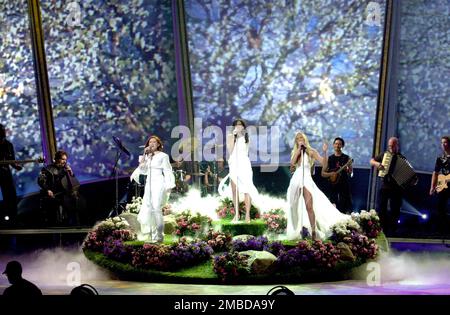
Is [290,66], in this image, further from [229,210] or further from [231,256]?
[231,256]

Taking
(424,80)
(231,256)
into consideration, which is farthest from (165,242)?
(424,80)

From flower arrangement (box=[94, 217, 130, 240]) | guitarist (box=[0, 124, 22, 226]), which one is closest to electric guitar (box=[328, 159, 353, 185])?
flower arrangement (box=[94, 217, 130, 240])

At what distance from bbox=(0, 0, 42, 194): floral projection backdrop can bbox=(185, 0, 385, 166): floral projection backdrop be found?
107 inches

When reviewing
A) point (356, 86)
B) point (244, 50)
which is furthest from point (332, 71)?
point (244, 50)

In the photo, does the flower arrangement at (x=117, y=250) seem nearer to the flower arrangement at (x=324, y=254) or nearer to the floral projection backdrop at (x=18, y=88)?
the flower arrangement at (x=324, y=254)

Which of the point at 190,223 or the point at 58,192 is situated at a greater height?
the point at 58,192

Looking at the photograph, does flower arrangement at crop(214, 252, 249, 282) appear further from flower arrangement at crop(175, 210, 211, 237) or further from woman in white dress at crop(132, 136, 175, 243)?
flower arrangement at crop(175, 210, 211, 237)

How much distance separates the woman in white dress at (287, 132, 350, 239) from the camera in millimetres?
10758

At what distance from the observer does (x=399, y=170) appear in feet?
39.9

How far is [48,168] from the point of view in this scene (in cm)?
1230

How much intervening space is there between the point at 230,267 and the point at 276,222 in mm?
1832

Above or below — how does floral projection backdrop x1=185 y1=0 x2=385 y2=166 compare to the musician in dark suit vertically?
above

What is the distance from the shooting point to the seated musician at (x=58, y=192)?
12.3 metres

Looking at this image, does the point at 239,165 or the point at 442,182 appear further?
the point at 442,182
